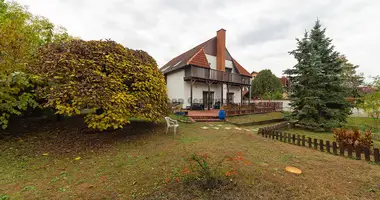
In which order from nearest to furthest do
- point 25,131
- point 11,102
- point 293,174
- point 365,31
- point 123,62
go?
point 293,174 < point 11,102 < point 123,62 < point 25,131 < point 365,31

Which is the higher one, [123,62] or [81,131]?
[123,62]

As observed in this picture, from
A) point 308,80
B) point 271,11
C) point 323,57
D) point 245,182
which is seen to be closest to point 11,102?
point 245,182

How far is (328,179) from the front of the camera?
2.74 metres

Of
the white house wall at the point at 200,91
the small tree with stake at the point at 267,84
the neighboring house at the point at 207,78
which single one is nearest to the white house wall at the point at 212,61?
the neighboring house at the point at 207,78

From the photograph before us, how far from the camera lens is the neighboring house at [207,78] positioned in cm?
1427

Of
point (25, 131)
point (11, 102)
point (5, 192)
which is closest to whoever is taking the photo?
point (5, 192)

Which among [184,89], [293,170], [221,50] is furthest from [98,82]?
[221,50]

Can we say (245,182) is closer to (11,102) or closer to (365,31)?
(11,102)

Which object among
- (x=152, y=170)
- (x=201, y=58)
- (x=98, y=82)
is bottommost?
(x=152, y=170)

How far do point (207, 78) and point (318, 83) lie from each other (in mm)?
8421

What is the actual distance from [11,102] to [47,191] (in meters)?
3.75

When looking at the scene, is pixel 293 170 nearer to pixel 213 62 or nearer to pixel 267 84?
pixel 213 62

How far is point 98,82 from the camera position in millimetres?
4539

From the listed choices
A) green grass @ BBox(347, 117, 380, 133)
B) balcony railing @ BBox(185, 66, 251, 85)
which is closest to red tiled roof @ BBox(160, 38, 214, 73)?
balcony railing @ BBox(185, 66, 251, 85)
